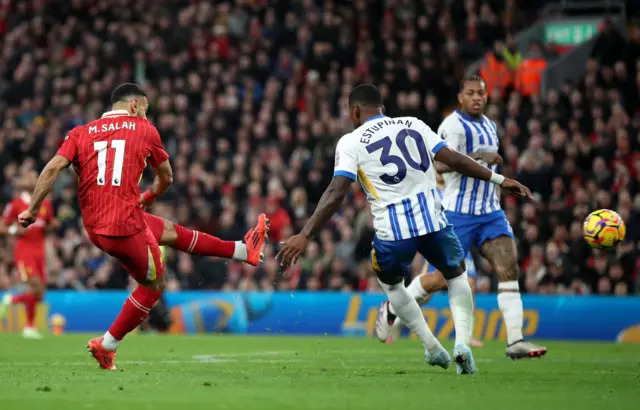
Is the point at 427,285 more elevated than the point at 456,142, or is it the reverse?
the point at 456,142

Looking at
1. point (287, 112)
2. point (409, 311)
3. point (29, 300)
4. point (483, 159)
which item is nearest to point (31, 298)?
point (29, 300)

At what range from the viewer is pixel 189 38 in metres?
24.6

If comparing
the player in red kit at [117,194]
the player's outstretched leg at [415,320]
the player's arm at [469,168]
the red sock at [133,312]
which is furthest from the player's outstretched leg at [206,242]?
the player's arm at [469,168]

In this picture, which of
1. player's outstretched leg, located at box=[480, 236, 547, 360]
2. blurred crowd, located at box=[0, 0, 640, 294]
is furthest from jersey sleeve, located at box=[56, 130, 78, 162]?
blurred crowd, located at box=[0, 0, 640, 294]

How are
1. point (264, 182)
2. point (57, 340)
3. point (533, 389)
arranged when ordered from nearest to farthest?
point (533, 389)
point (57, 340)
point (264, 182)

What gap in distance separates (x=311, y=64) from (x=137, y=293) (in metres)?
13.8

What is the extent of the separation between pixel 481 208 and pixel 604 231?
3.99ft

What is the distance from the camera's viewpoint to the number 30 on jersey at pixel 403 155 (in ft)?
28.3

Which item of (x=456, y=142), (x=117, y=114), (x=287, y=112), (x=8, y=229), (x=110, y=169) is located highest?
(x=287, y=112)

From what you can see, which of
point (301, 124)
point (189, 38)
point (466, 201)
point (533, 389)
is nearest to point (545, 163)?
point (301, 124)

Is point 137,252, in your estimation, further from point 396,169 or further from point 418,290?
point 418,290

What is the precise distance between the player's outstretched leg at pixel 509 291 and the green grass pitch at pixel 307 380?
0.66ft

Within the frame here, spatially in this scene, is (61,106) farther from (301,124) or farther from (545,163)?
(545,163)

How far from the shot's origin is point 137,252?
9148 mm
